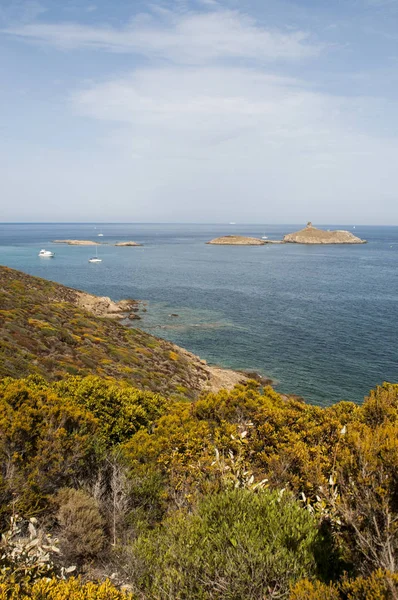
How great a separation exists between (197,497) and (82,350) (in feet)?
75.7

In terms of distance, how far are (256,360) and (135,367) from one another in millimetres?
15217

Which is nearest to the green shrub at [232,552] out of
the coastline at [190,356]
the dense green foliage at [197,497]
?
the dense green foliage at [197,497]

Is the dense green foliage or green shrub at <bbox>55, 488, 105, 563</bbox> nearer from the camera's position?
the dense green foliage

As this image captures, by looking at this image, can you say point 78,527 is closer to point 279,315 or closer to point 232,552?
point 232,552

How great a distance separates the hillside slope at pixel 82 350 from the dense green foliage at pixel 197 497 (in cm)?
948

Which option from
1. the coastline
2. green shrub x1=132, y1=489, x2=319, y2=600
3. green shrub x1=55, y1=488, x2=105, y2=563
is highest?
green shrub x1=132, y1=489, x2=319, y2=600

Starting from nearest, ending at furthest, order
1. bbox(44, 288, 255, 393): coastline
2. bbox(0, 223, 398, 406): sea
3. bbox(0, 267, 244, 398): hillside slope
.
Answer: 1. bbox(0, 267, 244, 398): hillside slope
2. bbox(44, 288, 255, 393): coastline
3. bbox(0, 223, 398, 406): sea

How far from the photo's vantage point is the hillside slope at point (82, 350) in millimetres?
24594

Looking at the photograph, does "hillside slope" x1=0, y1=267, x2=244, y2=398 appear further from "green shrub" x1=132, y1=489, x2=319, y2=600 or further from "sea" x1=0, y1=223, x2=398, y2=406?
"green shrub" x1=132, y1=489, x2=319, y2=600

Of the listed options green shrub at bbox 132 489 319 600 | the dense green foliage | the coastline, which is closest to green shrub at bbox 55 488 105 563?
the dense green foliage

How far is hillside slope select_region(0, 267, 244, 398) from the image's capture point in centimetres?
2459

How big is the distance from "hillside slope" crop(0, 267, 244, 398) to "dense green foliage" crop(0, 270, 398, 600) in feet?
31.1

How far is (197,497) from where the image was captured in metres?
9.27

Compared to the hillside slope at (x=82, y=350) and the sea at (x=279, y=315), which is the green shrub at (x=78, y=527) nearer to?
the hillside slope at (x=82, y=350)
